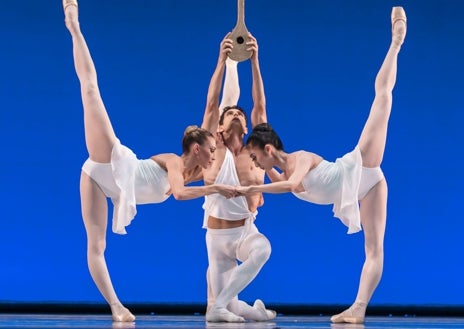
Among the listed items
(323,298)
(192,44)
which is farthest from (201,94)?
(323,298)

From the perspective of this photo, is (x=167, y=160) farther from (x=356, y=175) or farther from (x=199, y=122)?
(x=199, y=122)

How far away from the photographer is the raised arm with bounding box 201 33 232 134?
5375mm

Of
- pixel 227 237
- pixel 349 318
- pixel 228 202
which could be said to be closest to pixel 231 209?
pixel 228 202

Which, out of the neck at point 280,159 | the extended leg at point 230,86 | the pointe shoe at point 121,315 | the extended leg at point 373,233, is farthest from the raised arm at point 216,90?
the pointe shoe at point 121,315

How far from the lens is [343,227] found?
6.73 m

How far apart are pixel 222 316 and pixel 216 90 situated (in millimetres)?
1300

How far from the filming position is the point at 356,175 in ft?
16.8

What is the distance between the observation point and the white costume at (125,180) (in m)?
5.08

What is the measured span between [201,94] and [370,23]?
1.23 m

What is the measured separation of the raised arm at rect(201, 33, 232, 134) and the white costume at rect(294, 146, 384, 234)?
0.69 metres

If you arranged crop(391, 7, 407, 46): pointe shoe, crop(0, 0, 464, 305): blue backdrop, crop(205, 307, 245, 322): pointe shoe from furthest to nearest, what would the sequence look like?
crop(0, 0, 464, 305): blue backdrop, crop(391, 7, 407, 46): pointe shoe, crop(205, 307, 245, 322): pointe shoe

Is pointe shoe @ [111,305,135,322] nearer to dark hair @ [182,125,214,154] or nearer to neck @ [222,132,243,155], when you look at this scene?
dark hair @ [182,125,214,154]

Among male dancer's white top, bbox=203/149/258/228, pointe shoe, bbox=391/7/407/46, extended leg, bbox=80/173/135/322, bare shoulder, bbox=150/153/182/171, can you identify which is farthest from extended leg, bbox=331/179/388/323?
extended leg, bbox=80/173/135/322

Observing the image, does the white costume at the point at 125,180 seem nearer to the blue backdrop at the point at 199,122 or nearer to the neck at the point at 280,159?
the neck at the point at 280,159
